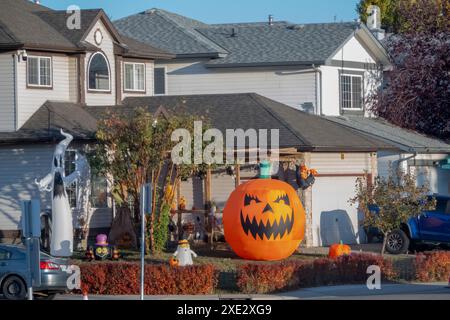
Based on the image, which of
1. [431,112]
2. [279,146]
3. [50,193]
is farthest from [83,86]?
[431,112]

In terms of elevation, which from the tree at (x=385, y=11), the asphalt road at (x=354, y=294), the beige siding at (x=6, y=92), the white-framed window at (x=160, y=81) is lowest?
the asphalt road at (x=354, y=294)

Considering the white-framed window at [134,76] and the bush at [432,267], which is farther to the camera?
the white-framed window at [134,76]

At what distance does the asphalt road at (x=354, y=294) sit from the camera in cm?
2412

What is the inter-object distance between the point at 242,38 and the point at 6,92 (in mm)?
14396

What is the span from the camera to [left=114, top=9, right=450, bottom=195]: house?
139 ft

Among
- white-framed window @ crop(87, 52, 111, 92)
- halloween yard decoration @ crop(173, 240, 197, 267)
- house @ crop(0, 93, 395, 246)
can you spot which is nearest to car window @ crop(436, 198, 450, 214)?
house @ crop(0, 93, 395, 246)

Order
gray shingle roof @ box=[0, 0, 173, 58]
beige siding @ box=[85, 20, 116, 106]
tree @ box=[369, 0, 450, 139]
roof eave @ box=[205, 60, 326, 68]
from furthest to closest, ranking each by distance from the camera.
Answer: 1. tree @ box=[369, 0, 450, 139]
2. roof eave @ box=[205, 60, 326, 68]
3. beige siding @ box=[85, 20, 116, 106]
4. gray shingle roof @ box=[0, 0, 173, 58]

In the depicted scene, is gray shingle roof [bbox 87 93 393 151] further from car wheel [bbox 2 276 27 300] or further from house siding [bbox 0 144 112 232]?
car wheel [bbox 2 276 27 300]

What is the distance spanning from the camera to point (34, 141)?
33.6 meters

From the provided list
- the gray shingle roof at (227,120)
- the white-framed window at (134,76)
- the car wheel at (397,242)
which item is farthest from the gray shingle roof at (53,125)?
the car wheel at (397,242)

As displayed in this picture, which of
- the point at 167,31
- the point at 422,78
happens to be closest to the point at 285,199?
the point at 167,31

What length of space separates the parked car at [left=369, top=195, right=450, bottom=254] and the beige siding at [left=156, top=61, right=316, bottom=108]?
1028 cm

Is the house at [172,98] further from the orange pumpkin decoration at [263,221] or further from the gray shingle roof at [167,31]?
the orange pumpkin decoration at [263,221]

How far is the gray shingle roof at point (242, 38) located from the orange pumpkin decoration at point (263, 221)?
13.5 m
